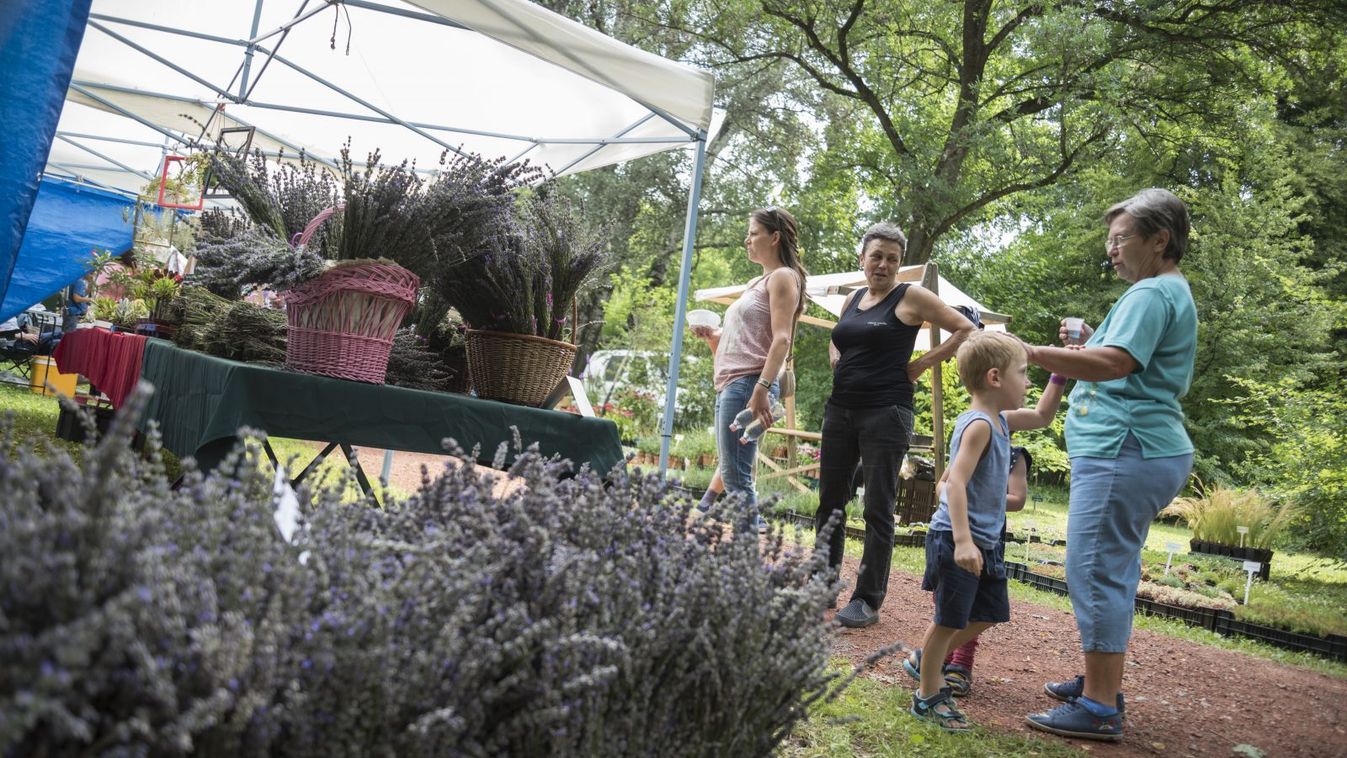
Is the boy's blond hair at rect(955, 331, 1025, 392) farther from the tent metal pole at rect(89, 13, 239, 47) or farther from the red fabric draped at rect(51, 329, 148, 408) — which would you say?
the tent metal pole at rect(89, 13, 239, 47)

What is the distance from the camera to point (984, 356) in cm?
320

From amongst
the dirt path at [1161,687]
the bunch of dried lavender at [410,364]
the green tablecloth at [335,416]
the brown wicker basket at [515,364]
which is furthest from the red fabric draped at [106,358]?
the dirt path at [1161,687]

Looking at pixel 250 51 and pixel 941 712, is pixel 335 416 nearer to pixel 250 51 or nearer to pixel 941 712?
pixel 941 712

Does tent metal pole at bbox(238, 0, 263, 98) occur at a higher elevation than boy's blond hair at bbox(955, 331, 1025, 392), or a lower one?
higher

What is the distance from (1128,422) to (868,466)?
4.06 ft

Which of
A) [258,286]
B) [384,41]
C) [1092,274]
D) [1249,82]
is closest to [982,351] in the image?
[258,286]

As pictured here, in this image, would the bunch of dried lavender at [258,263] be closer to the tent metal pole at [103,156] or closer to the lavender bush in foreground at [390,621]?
the lavender bush in foreground at [390,621]

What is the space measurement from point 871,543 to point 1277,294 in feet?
57.8

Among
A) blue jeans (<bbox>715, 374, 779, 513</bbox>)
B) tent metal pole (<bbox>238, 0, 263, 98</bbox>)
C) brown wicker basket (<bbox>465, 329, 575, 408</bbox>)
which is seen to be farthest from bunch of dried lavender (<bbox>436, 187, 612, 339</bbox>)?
tent metal pole (<bbox>238, 0, 263, 98</bbox>)

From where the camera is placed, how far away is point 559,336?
3184 mm

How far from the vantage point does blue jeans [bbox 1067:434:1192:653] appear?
9.86 feet

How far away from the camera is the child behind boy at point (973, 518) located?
119 inches

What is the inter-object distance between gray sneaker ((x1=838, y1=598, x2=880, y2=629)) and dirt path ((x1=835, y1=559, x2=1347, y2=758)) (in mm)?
41

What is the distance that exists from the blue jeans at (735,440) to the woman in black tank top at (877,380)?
34 cm
